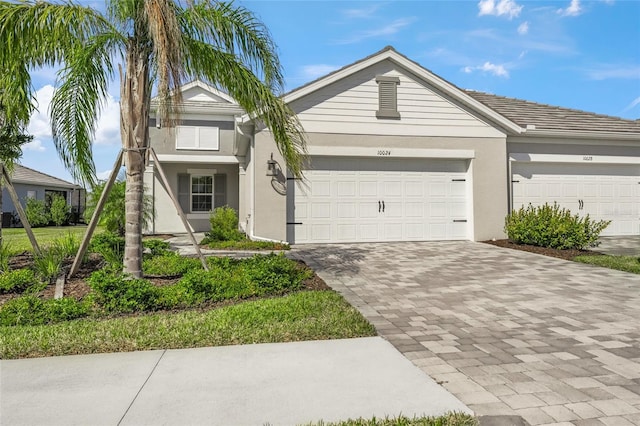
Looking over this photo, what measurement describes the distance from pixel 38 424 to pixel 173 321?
85.2 inches

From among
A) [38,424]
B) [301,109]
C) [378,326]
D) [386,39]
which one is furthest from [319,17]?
[38,424]

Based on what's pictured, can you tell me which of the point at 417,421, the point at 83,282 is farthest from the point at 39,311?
the point at 417,421

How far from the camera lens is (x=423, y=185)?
13070mm

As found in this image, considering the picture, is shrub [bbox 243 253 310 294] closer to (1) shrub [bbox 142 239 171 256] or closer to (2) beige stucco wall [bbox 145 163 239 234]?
(1) shrub [bbox 142 239 171 256]

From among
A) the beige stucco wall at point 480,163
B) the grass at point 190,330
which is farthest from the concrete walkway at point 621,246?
the grass at point 190,330

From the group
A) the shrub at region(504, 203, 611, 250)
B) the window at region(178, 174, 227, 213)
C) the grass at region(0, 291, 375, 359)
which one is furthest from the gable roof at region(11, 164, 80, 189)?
the shrub at region(504, 203, 611, 250)

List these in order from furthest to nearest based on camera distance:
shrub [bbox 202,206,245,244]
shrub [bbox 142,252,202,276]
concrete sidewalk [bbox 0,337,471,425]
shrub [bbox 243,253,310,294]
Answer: shrub [bbox 202,206,245,244], shrub [bbox 142,252,202,276], shrub [bbox 243,253,310,294], concrete sidewalk [bbox 0,337,471,425]

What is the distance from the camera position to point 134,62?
257 inches

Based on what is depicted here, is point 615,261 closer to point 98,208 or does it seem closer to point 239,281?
point 239,281

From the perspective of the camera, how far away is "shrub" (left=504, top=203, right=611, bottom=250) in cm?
1087

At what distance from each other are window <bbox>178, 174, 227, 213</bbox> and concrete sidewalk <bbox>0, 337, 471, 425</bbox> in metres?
14.8

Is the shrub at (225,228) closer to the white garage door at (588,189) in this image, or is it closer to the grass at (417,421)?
the white garage door at (588,189)

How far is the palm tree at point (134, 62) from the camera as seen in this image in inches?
234

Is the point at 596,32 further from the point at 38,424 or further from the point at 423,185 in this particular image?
the point at 38,424
